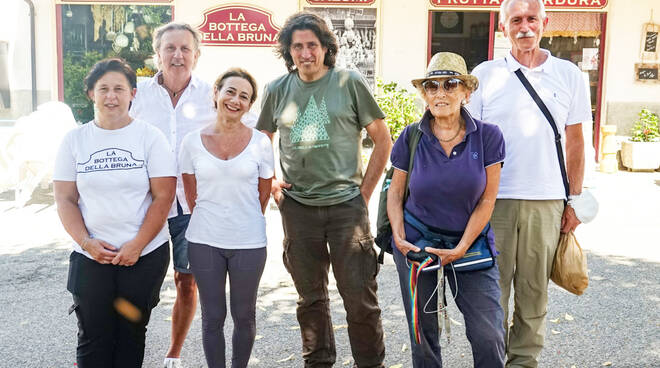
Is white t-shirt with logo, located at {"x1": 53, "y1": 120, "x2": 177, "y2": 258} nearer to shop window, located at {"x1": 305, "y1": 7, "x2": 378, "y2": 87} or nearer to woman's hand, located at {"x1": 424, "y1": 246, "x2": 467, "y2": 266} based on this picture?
woman's hand, located at {"x1": 424, "y1": 246, "x2": 467, "y2": 266}

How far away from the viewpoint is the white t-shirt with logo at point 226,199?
11.4ft

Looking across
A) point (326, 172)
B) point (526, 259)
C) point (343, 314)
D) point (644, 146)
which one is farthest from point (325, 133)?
point (644, 146)

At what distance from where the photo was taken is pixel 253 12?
40.8 ft

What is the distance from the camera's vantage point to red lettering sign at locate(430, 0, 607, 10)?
1244cm

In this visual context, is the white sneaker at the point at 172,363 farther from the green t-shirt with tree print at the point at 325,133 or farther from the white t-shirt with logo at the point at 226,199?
the green t-shirt with tree print at the point at 325,133

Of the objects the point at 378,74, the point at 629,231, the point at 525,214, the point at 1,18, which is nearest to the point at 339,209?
the point at 525,214

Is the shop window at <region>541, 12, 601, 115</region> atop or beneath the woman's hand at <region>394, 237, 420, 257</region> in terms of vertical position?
atop

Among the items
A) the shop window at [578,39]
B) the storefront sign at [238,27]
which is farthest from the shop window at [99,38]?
the shop window at [578,39]

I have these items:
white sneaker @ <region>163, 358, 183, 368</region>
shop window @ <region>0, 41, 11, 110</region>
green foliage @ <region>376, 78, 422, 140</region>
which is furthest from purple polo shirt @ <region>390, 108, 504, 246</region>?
shop window @ <region>0, 41, 11, 110</region>

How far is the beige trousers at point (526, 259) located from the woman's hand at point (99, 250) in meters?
1.94

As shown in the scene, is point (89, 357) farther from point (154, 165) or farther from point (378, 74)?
point (378, 74)

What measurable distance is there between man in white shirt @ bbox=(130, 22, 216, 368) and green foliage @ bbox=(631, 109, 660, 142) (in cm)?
A: 1000

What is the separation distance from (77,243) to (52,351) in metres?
1.43

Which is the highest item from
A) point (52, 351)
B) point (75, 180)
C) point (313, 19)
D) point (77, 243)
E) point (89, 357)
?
point (313, 19)
